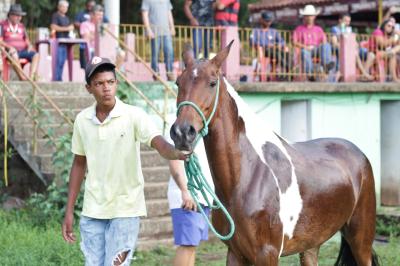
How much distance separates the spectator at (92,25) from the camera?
14406mm

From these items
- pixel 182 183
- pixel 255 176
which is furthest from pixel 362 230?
pixel 255 176

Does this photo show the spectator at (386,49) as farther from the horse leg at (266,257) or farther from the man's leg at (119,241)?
the man's leg at (119,241)

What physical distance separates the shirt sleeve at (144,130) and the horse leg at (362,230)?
2465 mm

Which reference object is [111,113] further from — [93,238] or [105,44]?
[105,44]

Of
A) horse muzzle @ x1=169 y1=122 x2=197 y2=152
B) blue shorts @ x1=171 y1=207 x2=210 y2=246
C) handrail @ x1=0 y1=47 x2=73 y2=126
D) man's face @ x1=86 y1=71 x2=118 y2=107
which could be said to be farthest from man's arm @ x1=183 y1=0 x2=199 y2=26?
horse muzzle @ x1=169 y1=122 x2=197 y2=152

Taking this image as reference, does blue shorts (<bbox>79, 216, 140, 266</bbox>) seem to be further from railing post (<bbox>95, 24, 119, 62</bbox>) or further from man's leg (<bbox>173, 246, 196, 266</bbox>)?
railing post (<bbox>95, 24, 119, 62</bbox>)

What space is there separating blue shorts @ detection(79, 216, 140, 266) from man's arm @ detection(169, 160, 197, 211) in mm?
1301

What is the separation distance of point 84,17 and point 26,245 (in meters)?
7.54

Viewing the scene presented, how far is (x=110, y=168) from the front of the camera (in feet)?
19.5

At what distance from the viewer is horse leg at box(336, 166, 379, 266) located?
7684mm

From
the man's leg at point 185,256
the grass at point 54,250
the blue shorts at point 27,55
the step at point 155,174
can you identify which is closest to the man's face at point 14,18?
the blue shorts at point 27,55

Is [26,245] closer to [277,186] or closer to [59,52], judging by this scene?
[277,186]

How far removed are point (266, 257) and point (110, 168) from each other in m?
1.26

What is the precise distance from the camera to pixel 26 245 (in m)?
9.64
